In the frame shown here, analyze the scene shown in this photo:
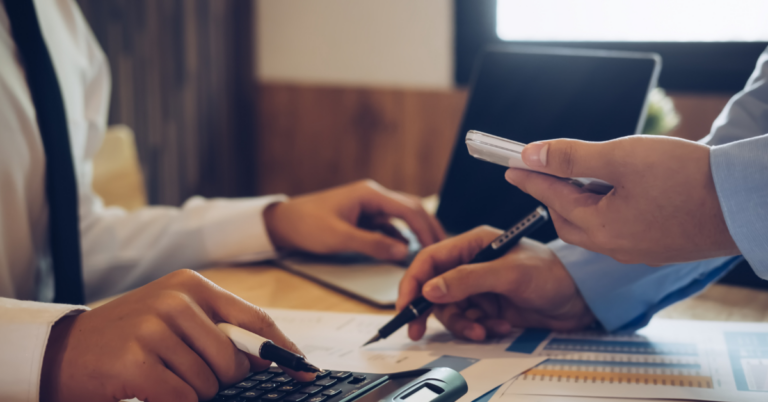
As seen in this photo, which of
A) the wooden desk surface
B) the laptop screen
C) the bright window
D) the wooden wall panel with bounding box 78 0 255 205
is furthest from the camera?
the wooden wall panel with bounding box 78 0 255 205

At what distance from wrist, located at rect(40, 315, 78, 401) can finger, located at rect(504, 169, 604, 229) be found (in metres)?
0.34

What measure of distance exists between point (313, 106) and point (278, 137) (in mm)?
214

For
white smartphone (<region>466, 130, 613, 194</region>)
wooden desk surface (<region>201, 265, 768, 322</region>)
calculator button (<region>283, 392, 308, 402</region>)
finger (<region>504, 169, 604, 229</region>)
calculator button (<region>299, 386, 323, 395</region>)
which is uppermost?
white smartphone (<region>466, 130, 613, 194</region>)

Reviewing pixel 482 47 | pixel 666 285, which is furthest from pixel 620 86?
pixel 482 47

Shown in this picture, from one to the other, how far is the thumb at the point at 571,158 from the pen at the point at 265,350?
0.66ft

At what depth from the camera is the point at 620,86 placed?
2.68 ft

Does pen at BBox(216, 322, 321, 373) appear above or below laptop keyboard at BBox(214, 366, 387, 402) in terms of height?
above

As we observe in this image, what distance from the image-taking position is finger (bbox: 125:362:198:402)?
1.32 feet

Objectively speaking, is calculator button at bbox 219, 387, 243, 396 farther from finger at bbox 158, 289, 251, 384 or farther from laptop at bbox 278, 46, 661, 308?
laptop at bbox 278, 46, 661, 308

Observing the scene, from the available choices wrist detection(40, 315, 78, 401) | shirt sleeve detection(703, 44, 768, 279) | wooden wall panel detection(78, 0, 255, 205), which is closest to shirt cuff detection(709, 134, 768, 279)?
shirt sleeve detection(703, 44, 768, 279)

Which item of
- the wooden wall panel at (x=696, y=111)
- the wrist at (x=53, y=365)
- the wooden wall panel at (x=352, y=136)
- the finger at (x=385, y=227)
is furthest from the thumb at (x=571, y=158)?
the wooden wall panel at (x=352, y=136)

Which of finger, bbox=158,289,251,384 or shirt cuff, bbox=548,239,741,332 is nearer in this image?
finger, bbox=158,289,251,384

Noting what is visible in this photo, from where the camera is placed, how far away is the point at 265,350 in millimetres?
411

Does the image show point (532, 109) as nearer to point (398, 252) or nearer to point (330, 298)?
point (398, 252)
